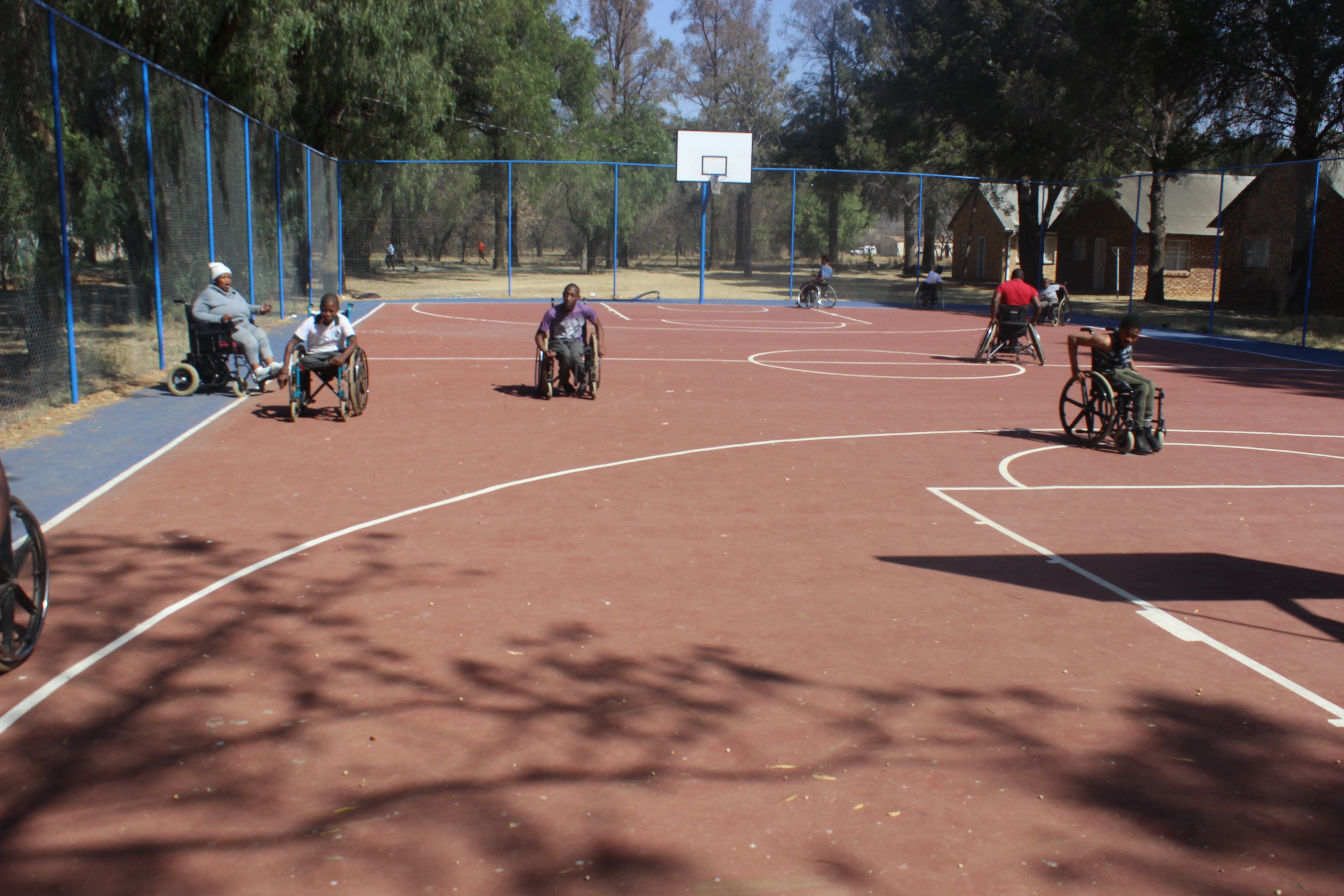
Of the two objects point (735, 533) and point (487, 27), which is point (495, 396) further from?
point (487, 27)

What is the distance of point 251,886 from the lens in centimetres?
330

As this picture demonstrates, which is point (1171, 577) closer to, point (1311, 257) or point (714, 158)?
point (1311, 257)

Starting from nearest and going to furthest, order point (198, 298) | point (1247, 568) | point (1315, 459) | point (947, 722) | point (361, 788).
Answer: point (361, 788), point (947, 722), point (1247, 568), point (1315, 459), point (198, 298)

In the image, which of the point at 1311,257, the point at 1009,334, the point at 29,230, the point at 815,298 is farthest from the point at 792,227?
the point at 29,230

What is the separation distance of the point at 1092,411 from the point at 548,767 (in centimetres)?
811

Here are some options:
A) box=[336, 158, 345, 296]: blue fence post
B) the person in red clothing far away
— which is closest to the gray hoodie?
the person in red clothing far away

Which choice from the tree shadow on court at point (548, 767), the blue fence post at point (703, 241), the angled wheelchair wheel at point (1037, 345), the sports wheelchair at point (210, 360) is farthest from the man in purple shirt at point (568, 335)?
the blue fence post at point (703, 241)

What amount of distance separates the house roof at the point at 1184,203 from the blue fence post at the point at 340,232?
27310mm

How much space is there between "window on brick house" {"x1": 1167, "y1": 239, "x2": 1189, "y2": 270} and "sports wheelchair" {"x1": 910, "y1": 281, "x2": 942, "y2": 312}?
14.5 metres

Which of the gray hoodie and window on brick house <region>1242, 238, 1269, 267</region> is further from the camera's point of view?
window on brick house <region>1242, 238, 1269, 267</region>

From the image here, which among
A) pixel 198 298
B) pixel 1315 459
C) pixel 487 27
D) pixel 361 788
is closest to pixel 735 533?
pixel 361 788

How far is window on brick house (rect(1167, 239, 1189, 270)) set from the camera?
142ft

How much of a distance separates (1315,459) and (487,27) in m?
31.3

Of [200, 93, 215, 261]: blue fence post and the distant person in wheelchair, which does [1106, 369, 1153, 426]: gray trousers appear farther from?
[200, 93, 215, 261]: blue fence post
